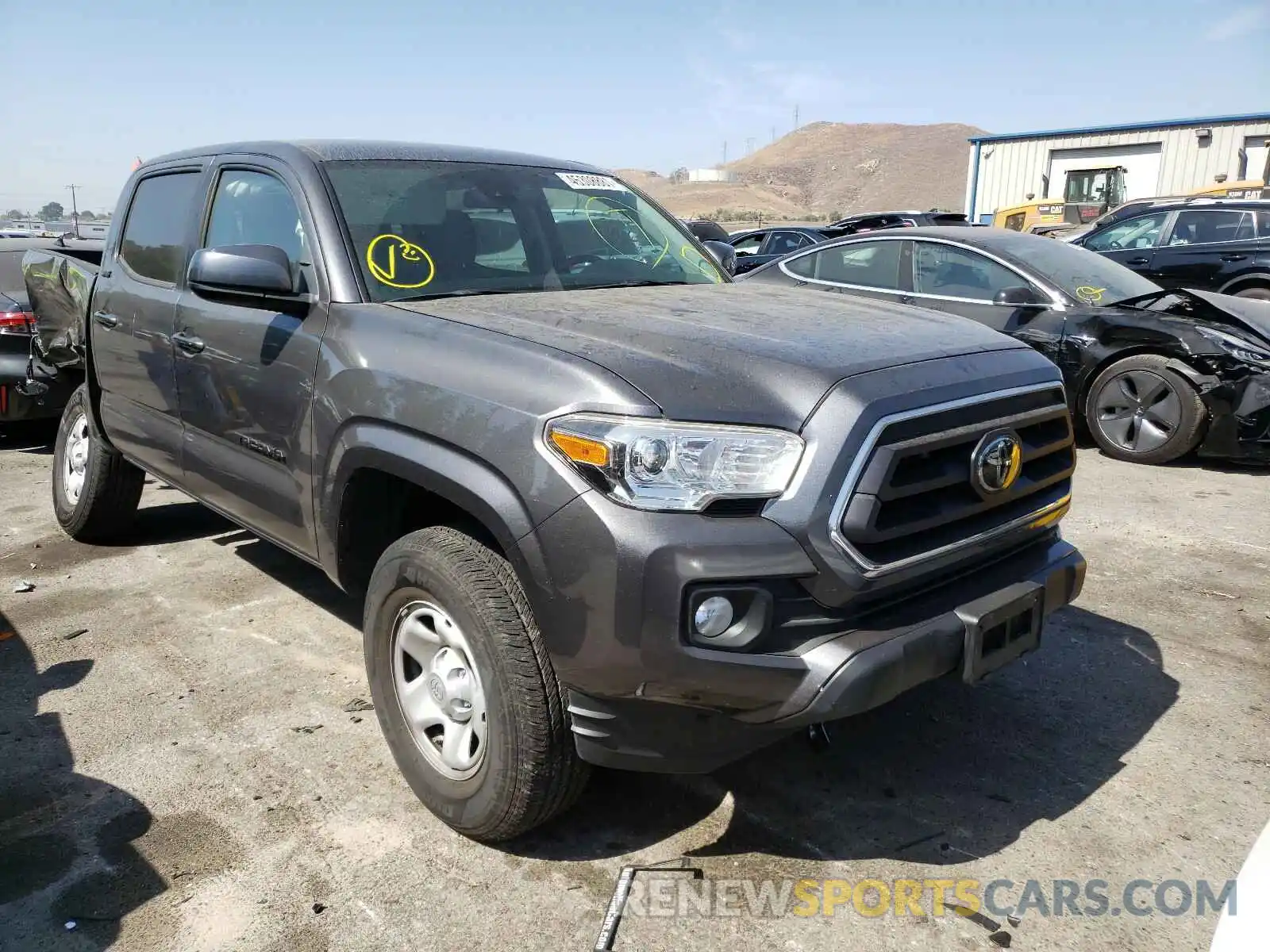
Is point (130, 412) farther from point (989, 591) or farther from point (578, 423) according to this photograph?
point (989, 591)

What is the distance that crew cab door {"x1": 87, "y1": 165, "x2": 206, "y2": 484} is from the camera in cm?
393

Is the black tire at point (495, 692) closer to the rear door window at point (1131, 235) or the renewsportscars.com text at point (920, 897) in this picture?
the renewsportscars.com text at point (920, 897)

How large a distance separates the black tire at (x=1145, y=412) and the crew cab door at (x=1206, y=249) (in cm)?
503

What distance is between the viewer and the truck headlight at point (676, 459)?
2127 millimetres

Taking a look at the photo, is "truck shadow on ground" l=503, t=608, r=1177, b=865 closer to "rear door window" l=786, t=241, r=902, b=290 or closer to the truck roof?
the truck roof

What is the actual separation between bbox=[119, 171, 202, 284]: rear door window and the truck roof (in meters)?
0.18

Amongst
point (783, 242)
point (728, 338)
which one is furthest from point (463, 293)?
point (783, 242)

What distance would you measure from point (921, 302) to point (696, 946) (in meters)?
5.66

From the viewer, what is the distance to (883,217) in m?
19.8

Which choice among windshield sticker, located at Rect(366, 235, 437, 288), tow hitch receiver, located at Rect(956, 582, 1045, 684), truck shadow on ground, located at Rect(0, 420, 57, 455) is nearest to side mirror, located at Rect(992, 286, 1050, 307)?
tow hitch receiver, located at Rect(956, 582, 1045, 684)

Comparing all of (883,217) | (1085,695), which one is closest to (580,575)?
(1085,695)

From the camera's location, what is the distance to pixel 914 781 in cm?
291

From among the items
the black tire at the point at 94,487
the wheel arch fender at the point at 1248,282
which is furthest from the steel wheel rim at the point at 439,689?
the wheel arch fender at the point at 1248,282

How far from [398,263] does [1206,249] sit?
1046cm
